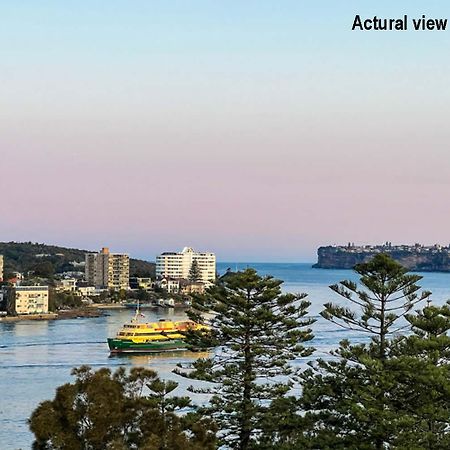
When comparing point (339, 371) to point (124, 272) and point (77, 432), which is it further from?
point (124, 272)

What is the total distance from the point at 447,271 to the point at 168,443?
11002 cm

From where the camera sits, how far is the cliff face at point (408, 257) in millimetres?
106688

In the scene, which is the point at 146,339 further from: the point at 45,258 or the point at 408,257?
the point at 408,257

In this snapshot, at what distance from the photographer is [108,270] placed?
65.8 meters

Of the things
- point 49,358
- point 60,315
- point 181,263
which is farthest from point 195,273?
point 49,358

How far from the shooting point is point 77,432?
5.75 meters

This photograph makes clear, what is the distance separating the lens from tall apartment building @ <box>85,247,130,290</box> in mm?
65188

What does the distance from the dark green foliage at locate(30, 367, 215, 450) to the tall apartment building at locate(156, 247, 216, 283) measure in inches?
2648

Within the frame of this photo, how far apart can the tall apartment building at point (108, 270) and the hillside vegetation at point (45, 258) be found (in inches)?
140

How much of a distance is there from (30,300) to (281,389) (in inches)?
1449

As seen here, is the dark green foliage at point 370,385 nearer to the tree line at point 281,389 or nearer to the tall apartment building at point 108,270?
the tree line at point 281,389

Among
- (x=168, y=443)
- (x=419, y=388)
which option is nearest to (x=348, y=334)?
(x=419, y=388)

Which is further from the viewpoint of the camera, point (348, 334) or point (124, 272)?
point (124, 272)

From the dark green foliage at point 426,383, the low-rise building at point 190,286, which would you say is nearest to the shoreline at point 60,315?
the low-rise building at point 190,286
